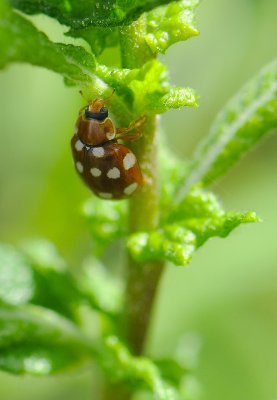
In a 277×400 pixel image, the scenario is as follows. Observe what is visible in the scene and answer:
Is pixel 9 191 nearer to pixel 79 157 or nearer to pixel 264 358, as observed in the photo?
pixel 264 358

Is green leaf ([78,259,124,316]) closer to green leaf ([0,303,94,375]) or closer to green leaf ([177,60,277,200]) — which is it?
green leaf ([0,303,94,375])

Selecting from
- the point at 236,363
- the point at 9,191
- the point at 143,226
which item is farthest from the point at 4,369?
the point at 9,191

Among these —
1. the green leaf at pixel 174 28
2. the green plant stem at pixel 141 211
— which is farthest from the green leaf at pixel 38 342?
the green leaf at pixel 174 28

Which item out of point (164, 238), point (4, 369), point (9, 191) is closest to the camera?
point (164, 238)

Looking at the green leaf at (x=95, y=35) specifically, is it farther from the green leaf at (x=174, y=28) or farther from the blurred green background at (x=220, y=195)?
the blurred green background at (x=220, y=195)

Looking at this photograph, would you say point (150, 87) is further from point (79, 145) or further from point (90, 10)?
point (79, 145)
